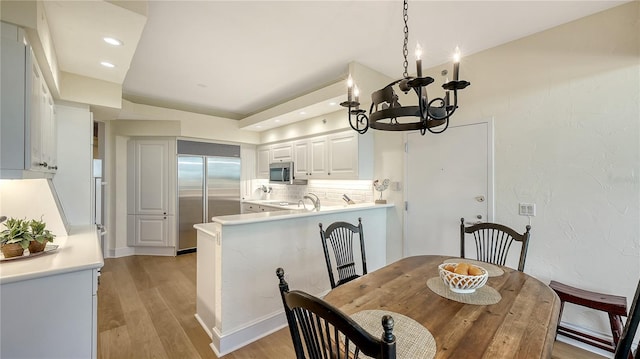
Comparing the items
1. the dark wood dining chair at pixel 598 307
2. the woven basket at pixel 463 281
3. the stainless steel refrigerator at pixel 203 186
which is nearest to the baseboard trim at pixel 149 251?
the stainless steel refrigerator at pixel 203 186

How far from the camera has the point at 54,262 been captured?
1570 millimetres

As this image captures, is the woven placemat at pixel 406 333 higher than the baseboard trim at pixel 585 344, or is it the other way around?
the woven placemat at pixel 406 333

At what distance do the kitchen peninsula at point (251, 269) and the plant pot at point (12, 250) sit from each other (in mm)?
1089

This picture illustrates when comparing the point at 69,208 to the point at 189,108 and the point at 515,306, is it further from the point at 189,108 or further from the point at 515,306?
the point at 515,306

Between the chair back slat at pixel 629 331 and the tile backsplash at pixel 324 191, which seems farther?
the tile backsplash at pixel 324 191

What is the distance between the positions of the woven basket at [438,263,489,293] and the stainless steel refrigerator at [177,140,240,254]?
4.55 metres

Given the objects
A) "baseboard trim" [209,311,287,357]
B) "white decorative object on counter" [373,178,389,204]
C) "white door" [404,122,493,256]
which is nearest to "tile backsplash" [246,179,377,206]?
"white decorative object on counter" [373,178,389,204]

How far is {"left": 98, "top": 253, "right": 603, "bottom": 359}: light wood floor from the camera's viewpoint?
2.09 metres

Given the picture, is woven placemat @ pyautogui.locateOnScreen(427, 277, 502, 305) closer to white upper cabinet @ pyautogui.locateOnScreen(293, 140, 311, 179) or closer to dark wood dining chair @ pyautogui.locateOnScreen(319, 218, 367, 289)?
dark wood dining chair @ pyautogui.locateOnScreen(319, 218, 367, 289)

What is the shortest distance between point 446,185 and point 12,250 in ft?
11.9

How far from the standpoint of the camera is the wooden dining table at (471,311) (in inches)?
39.3

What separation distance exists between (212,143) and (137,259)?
237cm

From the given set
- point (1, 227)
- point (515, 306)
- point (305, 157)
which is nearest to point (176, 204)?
point (305, 157)

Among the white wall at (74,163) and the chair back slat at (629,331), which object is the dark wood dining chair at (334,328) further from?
the white wall at (74,163)
